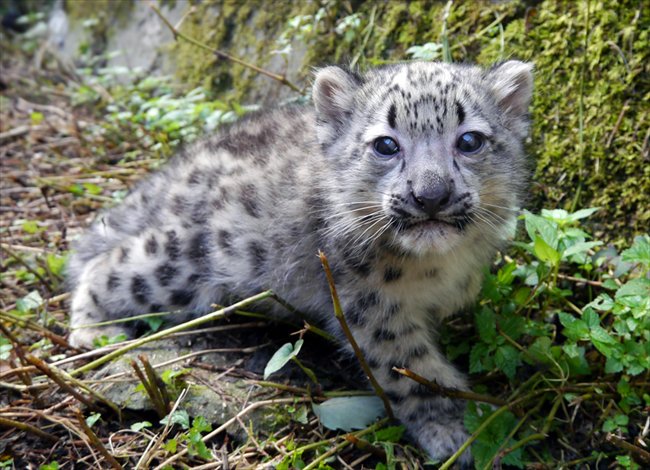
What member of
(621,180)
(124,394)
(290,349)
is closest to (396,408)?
(290,349)

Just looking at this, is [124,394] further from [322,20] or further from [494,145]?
[322,20]

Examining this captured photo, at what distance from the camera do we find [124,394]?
4199 millimetres

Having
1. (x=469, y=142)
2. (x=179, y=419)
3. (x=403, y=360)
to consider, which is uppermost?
(x=469, y=142)

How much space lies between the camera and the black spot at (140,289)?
5.07 meters

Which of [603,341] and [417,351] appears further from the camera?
[417,351]

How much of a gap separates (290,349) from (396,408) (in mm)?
830

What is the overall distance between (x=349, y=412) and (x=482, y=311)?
0.99 metres

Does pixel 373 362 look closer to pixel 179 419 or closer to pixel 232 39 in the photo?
pixel 179 419

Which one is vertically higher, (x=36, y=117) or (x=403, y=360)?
(x=36, y=117)

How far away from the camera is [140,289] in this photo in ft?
16.6

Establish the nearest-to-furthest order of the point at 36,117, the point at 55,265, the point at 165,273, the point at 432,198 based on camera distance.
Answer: the point at 432,198
the point at 165,273
the point at 55,265
the point at 36,117

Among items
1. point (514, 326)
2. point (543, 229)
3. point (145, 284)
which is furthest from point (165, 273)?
point (543, 229)

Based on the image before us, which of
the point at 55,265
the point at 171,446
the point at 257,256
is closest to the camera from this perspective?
the point at 171,446

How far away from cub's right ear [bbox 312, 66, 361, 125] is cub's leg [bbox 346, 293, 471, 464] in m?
1.08
